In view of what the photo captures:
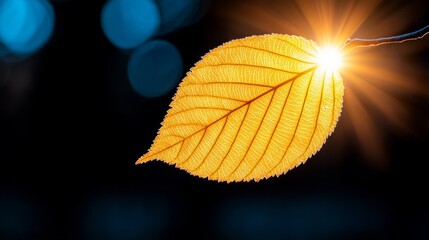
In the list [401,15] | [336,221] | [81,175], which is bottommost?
[81,175]

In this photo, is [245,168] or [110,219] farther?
[110,219]

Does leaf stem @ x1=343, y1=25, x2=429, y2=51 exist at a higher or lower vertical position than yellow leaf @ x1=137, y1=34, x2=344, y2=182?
higher

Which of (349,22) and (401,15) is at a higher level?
(401,15)

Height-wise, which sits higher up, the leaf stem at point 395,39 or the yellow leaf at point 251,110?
the leaf stem at point 395,39

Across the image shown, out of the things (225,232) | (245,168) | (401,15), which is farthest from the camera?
(225,232)

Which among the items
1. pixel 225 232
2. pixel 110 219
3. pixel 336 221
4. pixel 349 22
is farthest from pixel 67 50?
pixel 349 22

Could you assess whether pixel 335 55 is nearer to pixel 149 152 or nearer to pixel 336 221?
pixel 149 152

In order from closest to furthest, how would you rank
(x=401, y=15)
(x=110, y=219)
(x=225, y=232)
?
1. (x=401, y=15)
2. (x=225, y=232)
3. (x=110, y=219)
